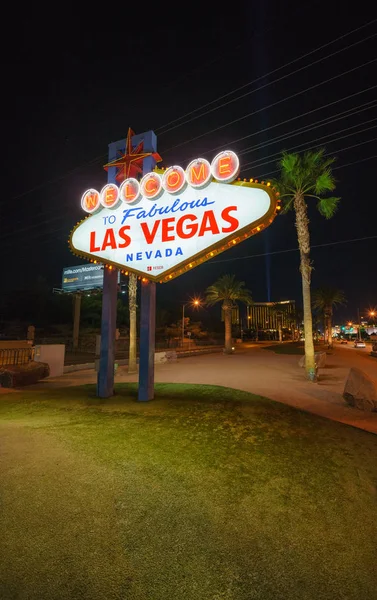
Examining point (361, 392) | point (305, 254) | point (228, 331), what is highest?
point (305, 254)

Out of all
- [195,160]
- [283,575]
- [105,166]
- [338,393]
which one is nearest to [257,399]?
[338,393]

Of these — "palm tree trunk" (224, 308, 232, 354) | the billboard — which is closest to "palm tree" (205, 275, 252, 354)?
"palm tree trunk" (224, 308, 232, 354)

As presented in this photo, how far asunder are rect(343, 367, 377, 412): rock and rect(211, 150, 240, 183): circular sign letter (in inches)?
295

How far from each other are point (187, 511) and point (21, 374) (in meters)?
11.6

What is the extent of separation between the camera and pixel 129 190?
10.5m

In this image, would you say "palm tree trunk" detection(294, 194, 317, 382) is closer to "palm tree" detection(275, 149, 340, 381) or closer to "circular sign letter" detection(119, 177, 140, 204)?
"palm tree" detection(275, 149, 340, 381)

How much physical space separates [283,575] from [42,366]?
46.0 feet

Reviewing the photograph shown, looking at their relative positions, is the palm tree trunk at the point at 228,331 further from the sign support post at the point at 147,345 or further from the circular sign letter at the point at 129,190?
the circular sign letter at the point at 129,190

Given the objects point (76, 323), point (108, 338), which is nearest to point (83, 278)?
point (76, 323)

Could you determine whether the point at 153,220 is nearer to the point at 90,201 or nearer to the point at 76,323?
the point at 90,201

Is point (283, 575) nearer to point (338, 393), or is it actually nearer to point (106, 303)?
point (106, 303)

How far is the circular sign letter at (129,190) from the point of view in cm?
1040

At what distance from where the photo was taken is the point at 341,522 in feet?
11.6

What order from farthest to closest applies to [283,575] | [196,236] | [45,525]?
[196,236], [45,525], [283,575]
